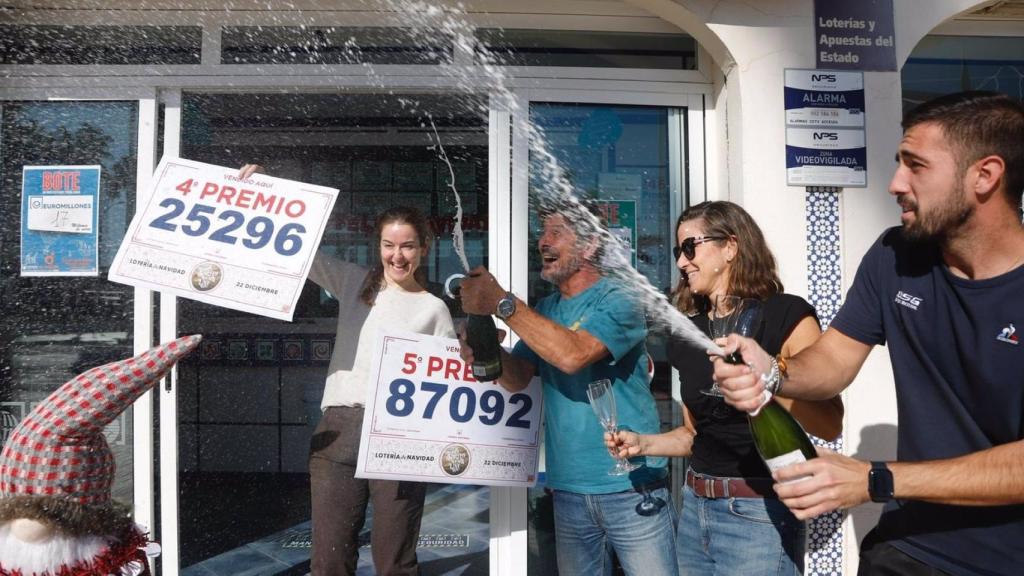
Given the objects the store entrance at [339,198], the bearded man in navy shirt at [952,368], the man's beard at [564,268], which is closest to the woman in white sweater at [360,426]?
the store entrance at [339,198]

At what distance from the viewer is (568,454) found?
2.89 meters

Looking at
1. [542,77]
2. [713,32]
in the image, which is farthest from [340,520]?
[713,32]

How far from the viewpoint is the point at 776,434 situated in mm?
2021

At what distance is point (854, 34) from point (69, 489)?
3.65 m

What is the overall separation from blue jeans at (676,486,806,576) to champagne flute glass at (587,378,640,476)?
33 cm

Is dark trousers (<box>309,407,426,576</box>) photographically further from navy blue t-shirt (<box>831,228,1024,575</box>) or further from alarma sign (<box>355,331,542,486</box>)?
navy blue t-shirt (<box>831,228,1024,575</box>)

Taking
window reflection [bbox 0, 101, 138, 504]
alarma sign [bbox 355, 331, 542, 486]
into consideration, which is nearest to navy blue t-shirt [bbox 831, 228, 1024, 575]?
alarma sign [bbox 355, 331, 542, 486]

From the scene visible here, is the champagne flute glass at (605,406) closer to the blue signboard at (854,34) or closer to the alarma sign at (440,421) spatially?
the alarma sign at (440,421)

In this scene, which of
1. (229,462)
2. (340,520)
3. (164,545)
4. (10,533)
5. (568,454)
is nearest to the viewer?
(10,533)

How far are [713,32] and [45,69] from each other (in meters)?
3.35

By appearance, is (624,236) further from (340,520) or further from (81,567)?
(81,567)

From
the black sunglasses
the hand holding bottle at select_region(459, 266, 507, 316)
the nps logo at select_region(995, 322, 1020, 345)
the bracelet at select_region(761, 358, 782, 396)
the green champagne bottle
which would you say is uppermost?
the black sunglasses

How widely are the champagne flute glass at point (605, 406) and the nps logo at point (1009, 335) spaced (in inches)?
49.1

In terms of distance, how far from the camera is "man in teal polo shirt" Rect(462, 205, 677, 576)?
2760 millimetres
